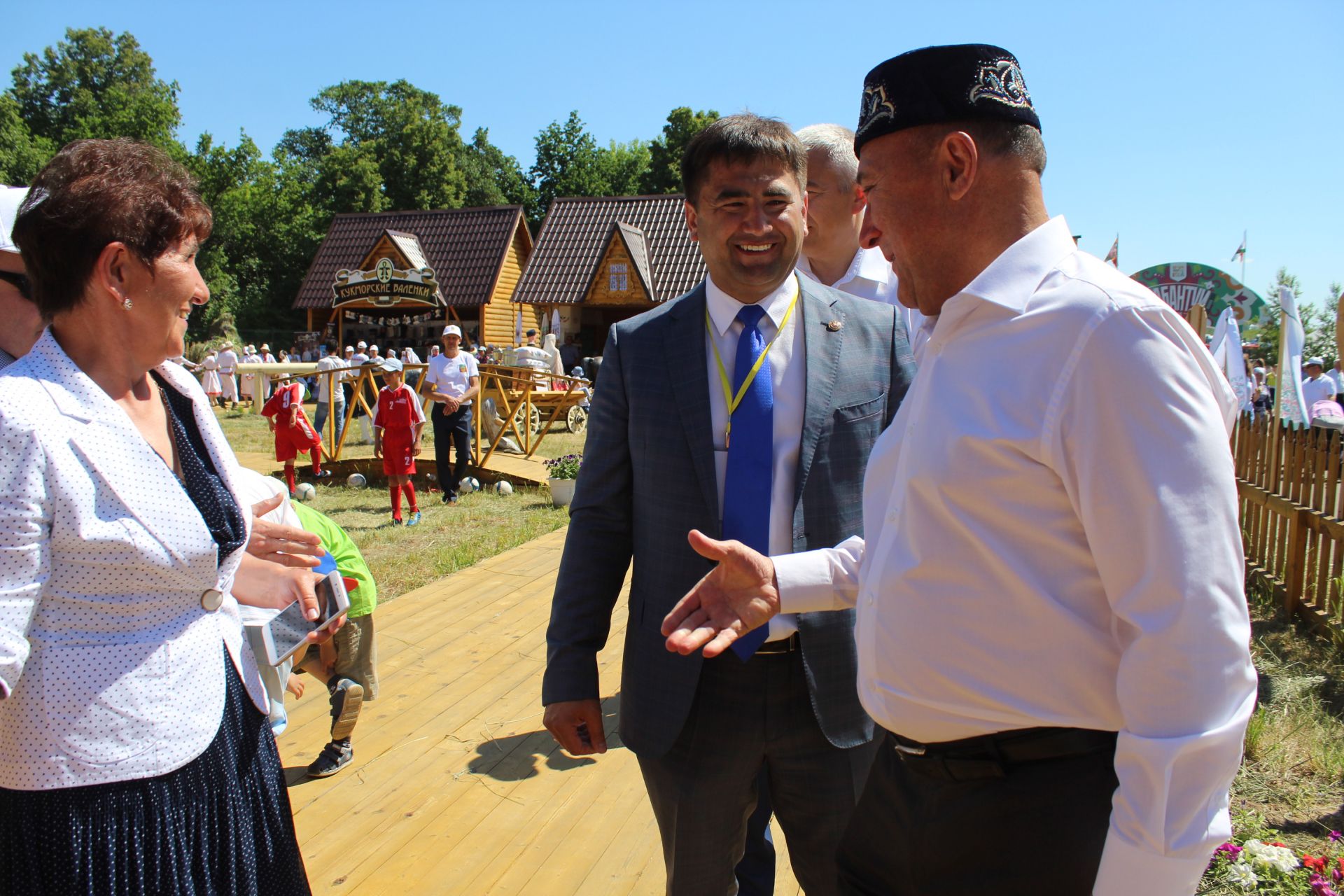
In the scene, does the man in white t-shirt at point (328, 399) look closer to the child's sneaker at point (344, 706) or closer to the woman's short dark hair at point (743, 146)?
the child's sneaker at point (344, 706)

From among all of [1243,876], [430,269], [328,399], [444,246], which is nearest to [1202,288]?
[328,399]

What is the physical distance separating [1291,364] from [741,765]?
9752mm

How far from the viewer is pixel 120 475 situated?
1.54 metres

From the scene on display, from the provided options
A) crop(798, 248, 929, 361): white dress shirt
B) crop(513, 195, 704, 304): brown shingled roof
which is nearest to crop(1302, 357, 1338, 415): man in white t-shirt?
crop(798, 248, 929, 361): white dress shirt

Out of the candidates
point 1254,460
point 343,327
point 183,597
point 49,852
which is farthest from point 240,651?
point 343,327

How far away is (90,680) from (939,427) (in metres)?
1.47

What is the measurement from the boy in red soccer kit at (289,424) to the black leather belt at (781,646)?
9.64m

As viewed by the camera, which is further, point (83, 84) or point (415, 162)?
point (83, 84)

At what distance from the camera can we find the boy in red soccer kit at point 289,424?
1042 centimetres

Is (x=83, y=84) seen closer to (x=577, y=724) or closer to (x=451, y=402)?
(x=451, y=402)

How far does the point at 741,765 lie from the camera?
1.95m

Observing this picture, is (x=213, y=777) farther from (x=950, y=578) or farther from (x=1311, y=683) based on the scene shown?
(x=1311, y=683)

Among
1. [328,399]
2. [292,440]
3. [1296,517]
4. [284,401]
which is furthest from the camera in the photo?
[328,399]

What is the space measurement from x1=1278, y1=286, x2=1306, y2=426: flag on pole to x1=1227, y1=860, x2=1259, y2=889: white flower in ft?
25.4
